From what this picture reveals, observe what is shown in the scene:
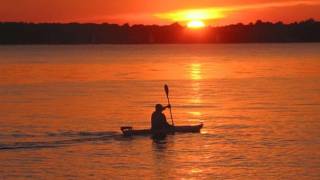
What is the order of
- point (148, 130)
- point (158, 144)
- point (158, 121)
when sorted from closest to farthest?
point (158, 144)
point (158, 121)
point (148, 130)

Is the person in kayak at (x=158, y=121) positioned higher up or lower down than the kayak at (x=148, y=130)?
higher up

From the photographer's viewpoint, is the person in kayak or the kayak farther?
the kayak

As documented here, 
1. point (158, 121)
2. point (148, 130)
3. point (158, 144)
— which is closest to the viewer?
point (158, 144)

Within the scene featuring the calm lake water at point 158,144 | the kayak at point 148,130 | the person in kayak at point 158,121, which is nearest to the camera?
the calm lake water at point 158,144

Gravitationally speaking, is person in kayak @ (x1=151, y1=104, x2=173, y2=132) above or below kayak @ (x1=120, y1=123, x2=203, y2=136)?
above

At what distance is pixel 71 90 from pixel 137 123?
2445 centimetres

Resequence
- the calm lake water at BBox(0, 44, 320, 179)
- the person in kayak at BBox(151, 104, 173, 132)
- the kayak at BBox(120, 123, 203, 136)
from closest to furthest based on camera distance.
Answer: the calm lake water at BBox(0, 44, 320, 179) < the person in kayak at BBox(151, 104, 173, 132) < the kayak at BBox(120, 123, 203, 136)

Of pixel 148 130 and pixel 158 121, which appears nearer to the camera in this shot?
pixel 158 121

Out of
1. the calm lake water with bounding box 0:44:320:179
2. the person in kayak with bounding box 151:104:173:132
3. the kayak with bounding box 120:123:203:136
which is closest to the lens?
the calm lake water with bounding box 0:44:320:179

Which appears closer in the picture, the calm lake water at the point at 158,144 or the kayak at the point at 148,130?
the calm lake water at the point at 158,144

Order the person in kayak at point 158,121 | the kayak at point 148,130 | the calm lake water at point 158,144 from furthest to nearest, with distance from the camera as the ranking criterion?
the kayak at point 148,130 < the person in kayak at point 158,121 < the calm lake water at point 158,144

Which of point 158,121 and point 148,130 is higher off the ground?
point 158,121

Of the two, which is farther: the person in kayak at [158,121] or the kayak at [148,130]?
the kayak at [148,130]

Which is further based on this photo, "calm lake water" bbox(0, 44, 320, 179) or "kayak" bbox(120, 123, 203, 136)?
"kayak" bbox(120, 123, 203, 136)
